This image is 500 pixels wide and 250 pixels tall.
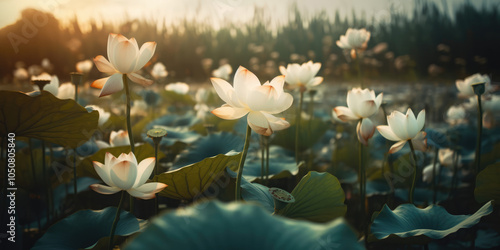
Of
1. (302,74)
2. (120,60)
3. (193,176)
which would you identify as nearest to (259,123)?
(193,176)

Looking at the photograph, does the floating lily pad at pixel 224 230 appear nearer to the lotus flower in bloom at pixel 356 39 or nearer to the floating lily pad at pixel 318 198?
the floating lily pad at pixel 318 198

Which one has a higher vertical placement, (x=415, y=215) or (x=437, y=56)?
(x=437, y=56)

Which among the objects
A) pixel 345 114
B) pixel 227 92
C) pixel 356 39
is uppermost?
pixel 356 39

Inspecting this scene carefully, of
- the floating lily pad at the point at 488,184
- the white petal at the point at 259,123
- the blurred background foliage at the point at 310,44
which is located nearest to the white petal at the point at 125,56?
the white petal at the point at 259,123

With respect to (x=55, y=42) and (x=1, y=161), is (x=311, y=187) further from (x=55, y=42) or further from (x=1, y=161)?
(x=55, y=42)

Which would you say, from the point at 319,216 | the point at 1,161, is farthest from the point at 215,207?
the point at 1,161

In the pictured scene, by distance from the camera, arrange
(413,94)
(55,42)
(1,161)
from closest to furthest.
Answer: (1,161), (413,94), (55,42)

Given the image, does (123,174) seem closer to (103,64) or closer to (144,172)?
(144,172)
